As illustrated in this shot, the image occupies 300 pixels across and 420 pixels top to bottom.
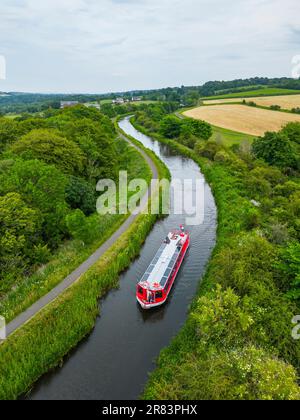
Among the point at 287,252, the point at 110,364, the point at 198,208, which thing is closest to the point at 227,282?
the point at 287,252

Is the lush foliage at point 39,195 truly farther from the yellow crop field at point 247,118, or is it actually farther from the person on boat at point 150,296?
the yellow crop field at point 247,118

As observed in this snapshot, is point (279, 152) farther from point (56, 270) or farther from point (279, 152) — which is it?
point (56, 270)

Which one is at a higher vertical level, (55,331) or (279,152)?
(279,152)

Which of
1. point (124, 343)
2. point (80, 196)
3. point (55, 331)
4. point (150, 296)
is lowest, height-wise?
point (124, 343)

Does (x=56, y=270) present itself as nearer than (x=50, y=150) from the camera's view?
Yes

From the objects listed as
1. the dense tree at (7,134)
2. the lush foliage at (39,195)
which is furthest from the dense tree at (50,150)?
the dense tree at (7,134)

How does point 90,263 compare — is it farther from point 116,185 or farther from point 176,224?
point 116,185

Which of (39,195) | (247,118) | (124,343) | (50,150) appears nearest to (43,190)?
(39,195)
